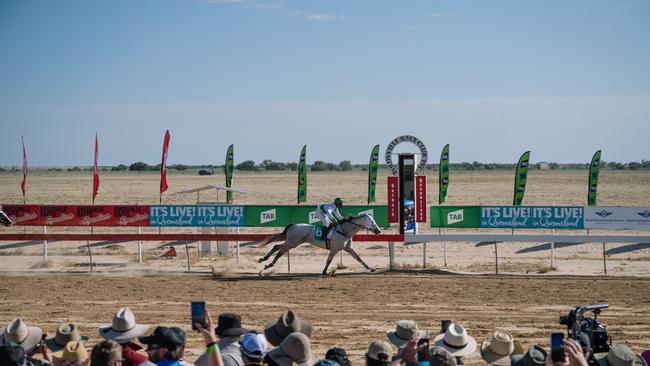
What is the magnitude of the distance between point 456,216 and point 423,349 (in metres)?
17.0

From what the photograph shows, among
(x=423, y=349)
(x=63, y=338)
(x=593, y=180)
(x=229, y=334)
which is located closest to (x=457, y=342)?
(x=423, y=349)

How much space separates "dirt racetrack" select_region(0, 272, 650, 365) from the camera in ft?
43.6

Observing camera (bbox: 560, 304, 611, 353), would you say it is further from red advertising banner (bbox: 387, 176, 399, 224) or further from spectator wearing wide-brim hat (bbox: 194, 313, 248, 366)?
red advertising banner (bbox: 387, 176, 399, 224)

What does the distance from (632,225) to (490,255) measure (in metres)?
4.67

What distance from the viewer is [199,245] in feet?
84.9

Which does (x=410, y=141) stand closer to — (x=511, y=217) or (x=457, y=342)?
(x=511, y=217)

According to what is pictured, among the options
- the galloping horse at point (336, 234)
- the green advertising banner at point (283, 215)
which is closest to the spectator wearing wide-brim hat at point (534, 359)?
the galloping horse at point (336, 234)

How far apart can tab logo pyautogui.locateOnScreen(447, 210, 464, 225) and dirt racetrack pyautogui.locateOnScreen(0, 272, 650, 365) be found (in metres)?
2.53

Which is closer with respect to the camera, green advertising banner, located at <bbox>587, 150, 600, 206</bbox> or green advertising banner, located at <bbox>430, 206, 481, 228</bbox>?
green advertising banner, located at <bbox>430, 206, 481, 228</bbox>

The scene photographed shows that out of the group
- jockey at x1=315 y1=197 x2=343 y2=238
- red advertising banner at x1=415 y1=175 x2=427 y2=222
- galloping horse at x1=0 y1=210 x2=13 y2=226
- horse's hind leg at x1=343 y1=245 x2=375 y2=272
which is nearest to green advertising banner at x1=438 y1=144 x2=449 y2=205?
red advertising banner at x1=415 y1=175 x2=427 y2=222

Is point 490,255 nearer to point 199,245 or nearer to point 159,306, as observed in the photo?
point 199,245

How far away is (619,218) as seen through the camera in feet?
70.3

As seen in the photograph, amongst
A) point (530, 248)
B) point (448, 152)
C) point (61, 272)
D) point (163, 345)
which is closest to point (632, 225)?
point (530, 248)

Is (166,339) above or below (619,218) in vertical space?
above
